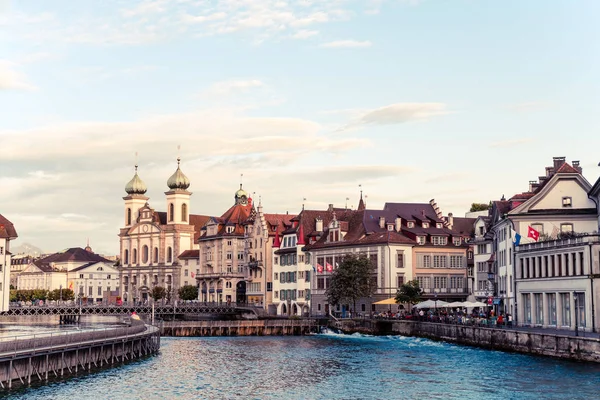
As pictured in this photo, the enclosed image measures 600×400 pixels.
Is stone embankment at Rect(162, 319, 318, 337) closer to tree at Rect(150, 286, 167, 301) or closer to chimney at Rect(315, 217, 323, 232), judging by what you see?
chimney at Rect(315, 217, 323, 232)

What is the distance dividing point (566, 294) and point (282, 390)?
31.3 metres

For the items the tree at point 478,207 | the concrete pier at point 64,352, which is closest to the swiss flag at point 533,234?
the concrete pier at point 64,352

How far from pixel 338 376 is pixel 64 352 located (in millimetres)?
17739

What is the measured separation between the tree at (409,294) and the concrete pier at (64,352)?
4188 centimetres

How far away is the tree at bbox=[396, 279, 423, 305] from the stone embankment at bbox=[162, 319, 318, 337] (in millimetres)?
11527

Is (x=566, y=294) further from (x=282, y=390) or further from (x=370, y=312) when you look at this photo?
A: (x=370, y=312)

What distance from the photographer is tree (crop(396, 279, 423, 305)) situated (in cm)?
11612

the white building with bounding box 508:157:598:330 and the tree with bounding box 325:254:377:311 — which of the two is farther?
the tree with bounding box 325:254:377:311

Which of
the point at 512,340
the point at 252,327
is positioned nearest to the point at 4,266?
the point at 252,327

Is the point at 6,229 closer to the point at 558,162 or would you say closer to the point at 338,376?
the point at 558,162

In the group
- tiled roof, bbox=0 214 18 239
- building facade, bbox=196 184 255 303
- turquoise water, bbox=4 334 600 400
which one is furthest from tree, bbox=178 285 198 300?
turquoise water, bbox=4 334 600 400

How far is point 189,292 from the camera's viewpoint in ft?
602

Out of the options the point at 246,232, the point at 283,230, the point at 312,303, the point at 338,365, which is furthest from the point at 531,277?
the point at 246,232

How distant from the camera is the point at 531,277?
8700 cm
